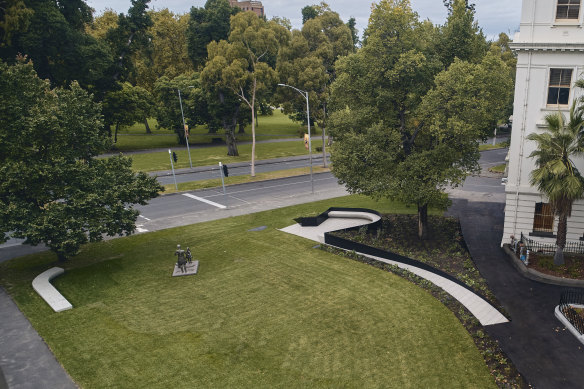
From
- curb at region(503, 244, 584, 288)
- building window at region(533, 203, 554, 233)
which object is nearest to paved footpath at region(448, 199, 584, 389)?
curb at region(503, 244, 584, 288)

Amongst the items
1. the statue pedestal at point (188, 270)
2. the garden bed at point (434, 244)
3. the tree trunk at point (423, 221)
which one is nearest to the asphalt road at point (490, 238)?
the garden bed at point (434, 244)

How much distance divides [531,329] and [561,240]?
20.3ft

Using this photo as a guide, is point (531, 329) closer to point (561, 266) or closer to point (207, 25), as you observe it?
point (561, 266)

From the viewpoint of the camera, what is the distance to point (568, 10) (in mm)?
19531

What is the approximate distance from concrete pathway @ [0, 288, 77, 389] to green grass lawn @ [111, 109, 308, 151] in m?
52.2

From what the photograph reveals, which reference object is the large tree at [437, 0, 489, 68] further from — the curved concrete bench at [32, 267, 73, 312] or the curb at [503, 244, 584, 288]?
the curved concrete bench at [32, 267, 73, 312]

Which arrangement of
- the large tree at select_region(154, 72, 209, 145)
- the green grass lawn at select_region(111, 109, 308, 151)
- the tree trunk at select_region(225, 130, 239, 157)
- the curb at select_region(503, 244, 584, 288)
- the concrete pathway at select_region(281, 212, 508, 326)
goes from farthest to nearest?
the green grass lawn at select_region(111, 109, 308, 151) → the large tree at select_region(154, 72, 209, 145) → the tree trunk at select_region(225, 130, 239, 157) → the curb at select_region(503, 244, 584, 288) → the concrete pathway at select_region(281, 212, 508, 326)

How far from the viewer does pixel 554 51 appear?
64.1ft

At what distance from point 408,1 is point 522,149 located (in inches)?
381

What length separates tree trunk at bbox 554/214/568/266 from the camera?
18.9m

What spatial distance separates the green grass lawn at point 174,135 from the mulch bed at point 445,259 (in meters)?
50.8

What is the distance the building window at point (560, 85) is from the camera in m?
19.8

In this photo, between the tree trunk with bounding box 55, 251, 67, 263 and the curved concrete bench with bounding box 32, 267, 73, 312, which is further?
the tree trunk with bounding box 55, 251, 67, 263

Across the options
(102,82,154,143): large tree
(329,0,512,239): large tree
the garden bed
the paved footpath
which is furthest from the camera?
(102,82,154,143): large tree
